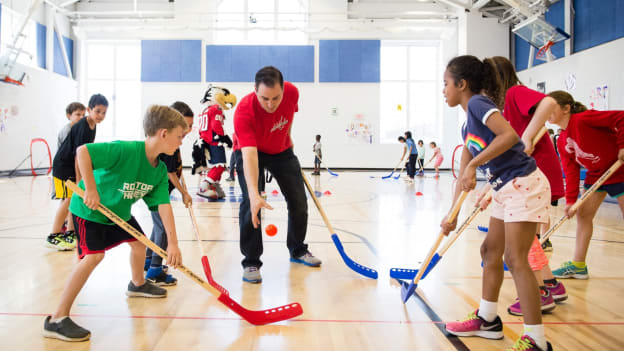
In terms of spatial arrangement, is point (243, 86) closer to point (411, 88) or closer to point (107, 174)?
point (411, 88)

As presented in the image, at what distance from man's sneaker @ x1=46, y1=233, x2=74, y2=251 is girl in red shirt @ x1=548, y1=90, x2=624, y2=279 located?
150 inches

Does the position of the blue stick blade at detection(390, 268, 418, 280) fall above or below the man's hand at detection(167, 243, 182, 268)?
below

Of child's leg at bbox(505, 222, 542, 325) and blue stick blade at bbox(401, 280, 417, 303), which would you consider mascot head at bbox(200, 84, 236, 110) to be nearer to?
blue stick blade at bbox(401, 280, 417, 303)

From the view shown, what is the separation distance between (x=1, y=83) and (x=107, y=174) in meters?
12.3

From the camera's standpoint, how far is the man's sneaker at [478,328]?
6.16 ft

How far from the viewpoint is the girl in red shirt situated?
8.71ft

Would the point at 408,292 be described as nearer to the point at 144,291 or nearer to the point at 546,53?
the point at 144,291

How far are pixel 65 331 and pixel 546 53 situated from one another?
41.7 feet

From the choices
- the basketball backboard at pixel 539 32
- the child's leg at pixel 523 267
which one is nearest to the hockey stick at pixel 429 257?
the child's leg at pixel 523 267

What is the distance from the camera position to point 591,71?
31.2 feet

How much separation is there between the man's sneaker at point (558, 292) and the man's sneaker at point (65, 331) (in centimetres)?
244

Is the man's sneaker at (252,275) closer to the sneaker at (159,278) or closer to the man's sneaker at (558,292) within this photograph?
the sneaker at (159,278)

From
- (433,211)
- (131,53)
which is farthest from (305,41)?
(433,211)

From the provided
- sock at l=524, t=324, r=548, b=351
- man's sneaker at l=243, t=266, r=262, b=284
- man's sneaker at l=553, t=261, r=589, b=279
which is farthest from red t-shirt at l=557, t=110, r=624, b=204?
man's sneaker at l=243, t=266, r=262, b=284
